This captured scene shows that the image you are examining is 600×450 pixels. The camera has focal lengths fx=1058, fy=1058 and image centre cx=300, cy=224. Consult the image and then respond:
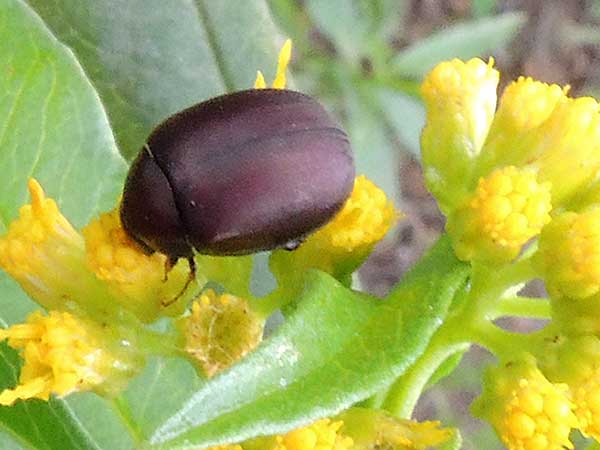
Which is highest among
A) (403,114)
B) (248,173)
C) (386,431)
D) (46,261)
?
(248,173)

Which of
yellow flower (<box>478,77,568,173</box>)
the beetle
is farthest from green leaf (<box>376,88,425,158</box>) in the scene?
the beetle

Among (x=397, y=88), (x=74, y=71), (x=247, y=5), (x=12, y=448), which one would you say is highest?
(x=74, y=71)

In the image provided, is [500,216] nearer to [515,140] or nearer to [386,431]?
[515,140]

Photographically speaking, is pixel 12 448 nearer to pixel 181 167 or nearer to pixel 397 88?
pixel 181 167

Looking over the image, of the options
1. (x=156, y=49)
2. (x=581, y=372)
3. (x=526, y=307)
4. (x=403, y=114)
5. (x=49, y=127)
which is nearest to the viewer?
(x=581, y=372)

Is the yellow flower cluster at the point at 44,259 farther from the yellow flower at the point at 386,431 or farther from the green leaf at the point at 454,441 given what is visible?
the green leaf at the point at 454,441

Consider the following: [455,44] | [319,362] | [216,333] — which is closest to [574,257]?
[319,362]

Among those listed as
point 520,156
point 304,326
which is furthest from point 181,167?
point 520,156
